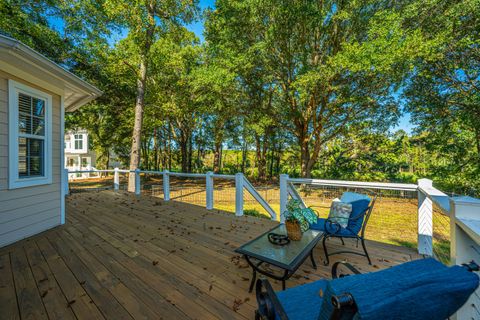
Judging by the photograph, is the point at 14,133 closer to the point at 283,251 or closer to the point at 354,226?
the point at 283,251

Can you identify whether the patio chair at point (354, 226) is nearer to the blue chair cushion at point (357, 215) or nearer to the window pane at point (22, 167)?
the blue chair cushion at point (357, 215)

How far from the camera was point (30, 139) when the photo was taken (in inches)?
130

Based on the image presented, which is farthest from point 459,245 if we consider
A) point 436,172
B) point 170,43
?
point 170,43

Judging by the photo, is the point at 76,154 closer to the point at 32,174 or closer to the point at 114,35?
the point at 114,35

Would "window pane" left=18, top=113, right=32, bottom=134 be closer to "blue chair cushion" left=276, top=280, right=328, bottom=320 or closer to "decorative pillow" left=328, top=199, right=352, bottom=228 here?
"blue chair cushion" left=276, top=280, right=328, bottom=320

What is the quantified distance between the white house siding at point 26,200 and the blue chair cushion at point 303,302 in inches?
165

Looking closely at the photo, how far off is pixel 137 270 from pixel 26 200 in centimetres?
261

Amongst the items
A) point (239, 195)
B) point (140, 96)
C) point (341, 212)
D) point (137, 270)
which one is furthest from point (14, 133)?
point (140, 96)

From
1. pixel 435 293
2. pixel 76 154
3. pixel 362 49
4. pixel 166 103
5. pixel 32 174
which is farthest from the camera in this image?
pixel 76 154

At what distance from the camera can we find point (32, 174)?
11.0 ft

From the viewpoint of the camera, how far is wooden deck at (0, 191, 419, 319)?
1722mm

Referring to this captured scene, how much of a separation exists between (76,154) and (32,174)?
20904 millimetres

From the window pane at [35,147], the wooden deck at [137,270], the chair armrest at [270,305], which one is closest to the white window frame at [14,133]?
the window pane at [35,147]

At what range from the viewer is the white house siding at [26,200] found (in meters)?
2.89
